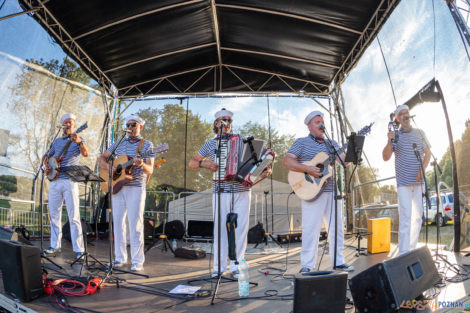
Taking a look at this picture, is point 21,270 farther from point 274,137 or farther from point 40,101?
point 274,137

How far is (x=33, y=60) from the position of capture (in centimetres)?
659

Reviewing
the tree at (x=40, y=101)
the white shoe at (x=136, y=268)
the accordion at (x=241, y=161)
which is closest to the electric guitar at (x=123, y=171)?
the accordion at (x=241, y=161)

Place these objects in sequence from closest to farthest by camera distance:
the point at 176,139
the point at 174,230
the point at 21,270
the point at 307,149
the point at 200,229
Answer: the point at 21,270 < the point at 307,149 < the point at 174,230 < the point at 200,229 < the point at 176,139

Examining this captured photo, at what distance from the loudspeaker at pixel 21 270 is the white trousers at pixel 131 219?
143 cm

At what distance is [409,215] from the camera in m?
3.99

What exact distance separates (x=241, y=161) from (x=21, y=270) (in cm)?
232

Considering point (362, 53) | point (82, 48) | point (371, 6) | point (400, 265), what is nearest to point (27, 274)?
point (400, 265)

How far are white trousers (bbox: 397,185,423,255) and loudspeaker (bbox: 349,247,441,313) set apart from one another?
173cm

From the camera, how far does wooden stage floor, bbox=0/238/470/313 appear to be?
2725 millimetres

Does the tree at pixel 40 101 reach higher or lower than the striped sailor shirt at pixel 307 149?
higher

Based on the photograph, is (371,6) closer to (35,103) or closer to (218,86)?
(218,86)

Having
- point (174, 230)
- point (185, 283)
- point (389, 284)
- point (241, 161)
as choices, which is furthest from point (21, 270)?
point (174, 230)

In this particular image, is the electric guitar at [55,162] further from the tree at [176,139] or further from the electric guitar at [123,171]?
the tree at [176,139]

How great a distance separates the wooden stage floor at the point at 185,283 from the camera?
2.72 metres
